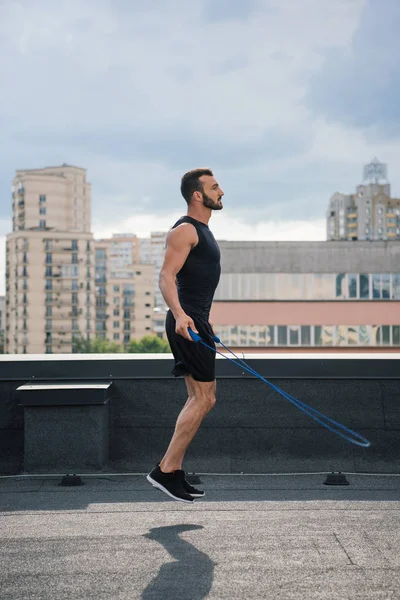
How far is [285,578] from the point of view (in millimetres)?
3498

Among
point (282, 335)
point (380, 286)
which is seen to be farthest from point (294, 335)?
point (380, 286)

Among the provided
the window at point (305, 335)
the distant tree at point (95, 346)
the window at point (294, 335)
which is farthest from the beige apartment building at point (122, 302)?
the window at point (305, 335)

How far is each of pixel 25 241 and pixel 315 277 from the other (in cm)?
9253

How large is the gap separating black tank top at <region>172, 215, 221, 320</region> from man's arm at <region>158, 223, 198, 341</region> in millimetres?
48

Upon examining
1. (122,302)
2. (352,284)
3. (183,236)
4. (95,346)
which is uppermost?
(352,284)

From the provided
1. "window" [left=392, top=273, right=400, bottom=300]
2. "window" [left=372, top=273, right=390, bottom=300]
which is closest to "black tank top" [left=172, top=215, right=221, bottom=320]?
"window" [left=372, top=273, right=390, bottom=300]

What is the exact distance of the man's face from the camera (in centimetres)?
524

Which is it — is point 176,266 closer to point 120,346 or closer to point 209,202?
point 209,202

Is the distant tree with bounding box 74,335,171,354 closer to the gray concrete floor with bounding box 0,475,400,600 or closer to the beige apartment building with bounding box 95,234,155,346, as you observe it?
the beige apartment building with bounding box 95,234,155,346

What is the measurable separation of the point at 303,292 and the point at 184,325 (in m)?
74.8

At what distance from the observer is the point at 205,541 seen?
414 cm

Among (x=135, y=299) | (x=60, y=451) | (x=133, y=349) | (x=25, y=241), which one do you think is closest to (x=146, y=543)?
(x=60, y=451)

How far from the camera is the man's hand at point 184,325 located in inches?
190

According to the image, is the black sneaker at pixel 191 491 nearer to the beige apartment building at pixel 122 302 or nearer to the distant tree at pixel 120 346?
the distant tree at pixel 120 346
